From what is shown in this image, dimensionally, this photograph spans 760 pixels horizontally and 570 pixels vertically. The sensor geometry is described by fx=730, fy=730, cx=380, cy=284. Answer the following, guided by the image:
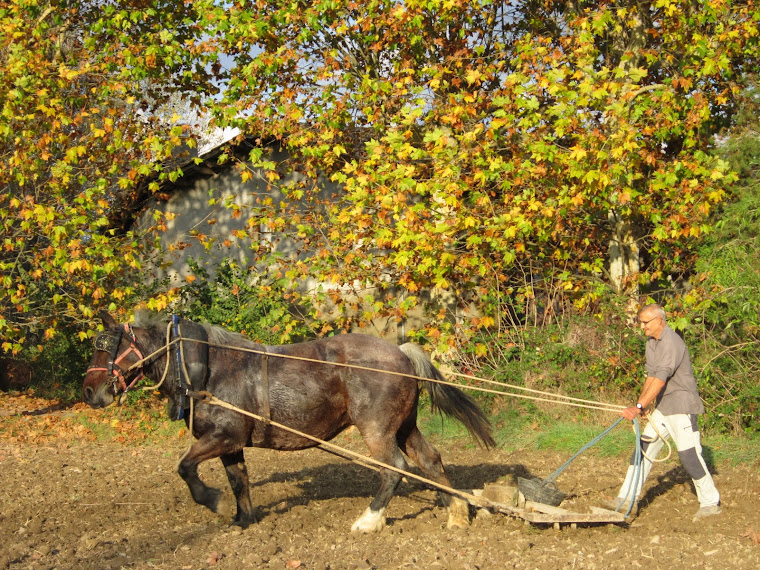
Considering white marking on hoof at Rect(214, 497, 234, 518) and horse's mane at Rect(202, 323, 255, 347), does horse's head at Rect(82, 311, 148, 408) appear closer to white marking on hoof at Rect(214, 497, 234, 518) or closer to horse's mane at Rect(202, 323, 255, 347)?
horse's mane at Rect(202, 323, 255, 347)

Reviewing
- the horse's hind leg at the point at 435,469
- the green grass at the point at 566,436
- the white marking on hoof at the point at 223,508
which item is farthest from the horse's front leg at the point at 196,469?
the green grass at the point at 566,436

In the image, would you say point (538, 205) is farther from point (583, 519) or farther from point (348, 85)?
point (583, 519)

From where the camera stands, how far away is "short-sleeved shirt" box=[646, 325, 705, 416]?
229 inches

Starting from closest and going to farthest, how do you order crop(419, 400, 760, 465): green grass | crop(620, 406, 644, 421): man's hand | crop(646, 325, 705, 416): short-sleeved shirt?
crop(620, 406, 644, 421): man's hand, crop(646, 325, 705, 416): short-sleeved shirt, crop(419, 400, 760, 465): green grass

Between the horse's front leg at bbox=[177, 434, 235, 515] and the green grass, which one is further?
the green grass

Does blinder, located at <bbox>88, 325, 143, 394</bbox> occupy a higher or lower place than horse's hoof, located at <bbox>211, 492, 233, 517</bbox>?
higher

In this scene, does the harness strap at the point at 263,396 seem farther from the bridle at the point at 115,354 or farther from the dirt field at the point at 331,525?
the bridle at the point at 115,354

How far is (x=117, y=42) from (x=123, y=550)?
825 cm

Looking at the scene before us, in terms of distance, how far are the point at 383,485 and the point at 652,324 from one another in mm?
2524

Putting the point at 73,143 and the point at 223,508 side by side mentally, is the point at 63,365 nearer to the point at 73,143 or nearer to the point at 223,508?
the point at 73,143

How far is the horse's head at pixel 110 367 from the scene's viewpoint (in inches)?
228

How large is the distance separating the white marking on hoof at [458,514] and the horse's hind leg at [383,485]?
513 mm

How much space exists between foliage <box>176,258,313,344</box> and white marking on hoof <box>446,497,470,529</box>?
521cm

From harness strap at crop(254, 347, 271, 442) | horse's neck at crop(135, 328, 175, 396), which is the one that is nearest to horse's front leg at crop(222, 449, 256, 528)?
harness strap at crop(254, 347, 271, 442)
